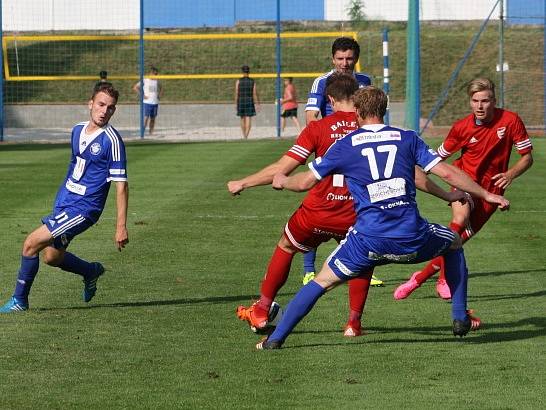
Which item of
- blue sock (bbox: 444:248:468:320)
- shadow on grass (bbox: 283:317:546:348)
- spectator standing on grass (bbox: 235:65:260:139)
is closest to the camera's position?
blue sock (bbox: 444:248:468:320)

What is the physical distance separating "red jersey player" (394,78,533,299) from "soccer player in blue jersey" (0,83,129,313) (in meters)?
2.56

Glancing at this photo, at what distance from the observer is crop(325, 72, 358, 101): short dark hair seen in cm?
902

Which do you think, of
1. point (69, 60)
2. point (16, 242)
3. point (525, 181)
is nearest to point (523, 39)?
point (69, 60)

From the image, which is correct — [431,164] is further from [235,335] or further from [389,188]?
[235,335]

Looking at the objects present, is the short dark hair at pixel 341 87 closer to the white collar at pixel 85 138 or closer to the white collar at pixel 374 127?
the white collar at pixel 374 127

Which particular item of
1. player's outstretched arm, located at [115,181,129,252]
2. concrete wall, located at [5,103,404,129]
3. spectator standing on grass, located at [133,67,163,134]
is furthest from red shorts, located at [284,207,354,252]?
concrete wall, located at [5,103,404,129]

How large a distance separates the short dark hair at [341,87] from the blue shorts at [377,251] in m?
1.22

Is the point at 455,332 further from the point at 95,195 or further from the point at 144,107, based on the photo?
the point at 144,107

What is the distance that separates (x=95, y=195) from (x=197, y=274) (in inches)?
89.2

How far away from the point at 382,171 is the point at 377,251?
52 cm

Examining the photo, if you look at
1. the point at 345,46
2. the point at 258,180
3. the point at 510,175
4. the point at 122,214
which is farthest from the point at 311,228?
the point at 345,46

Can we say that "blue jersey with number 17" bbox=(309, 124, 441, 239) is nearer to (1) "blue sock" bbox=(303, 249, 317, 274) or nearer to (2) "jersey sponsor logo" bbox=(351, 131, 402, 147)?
(2) "jersey sponsor logo" bbox=(351, 131, 402, 147)

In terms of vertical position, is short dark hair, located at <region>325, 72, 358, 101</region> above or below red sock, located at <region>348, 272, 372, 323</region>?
above

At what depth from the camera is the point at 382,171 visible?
7961 mm
